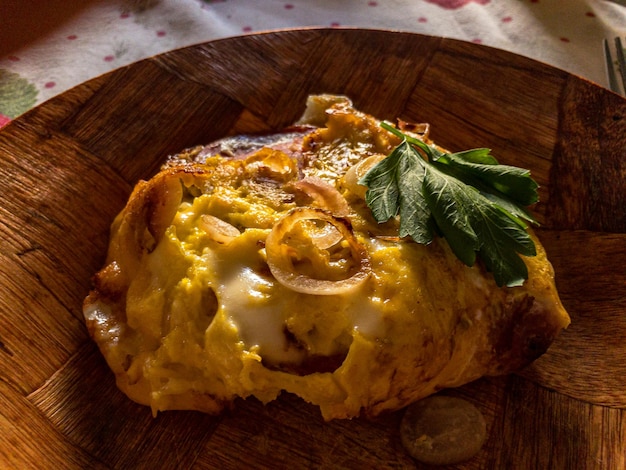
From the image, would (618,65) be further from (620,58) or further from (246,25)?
(246,25)

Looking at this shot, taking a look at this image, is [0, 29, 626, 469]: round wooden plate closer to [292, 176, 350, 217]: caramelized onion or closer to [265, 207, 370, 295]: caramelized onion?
[265, 207, 370, 295]: caramelized onion

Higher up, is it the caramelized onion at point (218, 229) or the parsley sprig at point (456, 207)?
the parsley sprig at point (456, 207)

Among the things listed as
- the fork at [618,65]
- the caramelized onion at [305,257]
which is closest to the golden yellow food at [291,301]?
the caramelized onion at [305,257]

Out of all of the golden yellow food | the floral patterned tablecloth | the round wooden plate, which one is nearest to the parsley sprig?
the golden yellow food

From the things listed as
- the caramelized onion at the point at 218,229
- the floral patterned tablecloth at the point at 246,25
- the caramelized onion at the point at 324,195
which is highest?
the caramelized onion at the point at 324,195

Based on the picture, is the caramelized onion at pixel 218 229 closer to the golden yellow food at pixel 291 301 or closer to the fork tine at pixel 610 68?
the golden yellow food at pixel 291 301

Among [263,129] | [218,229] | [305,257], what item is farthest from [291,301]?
[263,129]

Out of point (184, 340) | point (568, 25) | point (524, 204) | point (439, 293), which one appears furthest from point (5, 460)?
point (568, 25)
